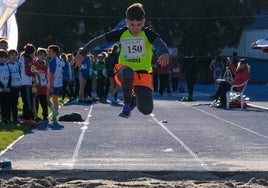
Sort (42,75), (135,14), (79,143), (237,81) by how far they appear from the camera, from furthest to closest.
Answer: (237,81) → (42,75) → (79,143) → (135,14)

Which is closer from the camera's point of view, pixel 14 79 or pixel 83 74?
pixel 14 79

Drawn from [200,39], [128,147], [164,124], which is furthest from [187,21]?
[128,147]

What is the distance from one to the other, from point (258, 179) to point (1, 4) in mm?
8227

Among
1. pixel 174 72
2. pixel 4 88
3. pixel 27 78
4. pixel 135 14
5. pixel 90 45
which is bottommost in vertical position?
pixel 174 72

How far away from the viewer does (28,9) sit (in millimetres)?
59000

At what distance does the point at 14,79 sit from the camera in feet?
58.4

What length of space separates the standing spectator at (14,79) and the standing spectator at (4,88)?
117mm

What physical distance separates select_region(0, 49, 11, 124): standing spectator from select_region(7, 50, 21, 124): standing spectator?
0.38 ft

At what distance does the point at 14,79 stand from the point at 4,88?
0.36 meters

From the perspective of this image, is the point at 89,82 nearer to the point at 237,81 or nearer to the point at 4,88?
the point at 237,81

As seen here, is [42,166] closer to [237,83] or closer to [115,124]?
[115,124]

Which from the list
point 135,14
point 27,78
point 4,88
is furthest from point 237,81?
point 135,14

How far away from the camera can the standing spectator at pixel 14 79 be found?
694 inches

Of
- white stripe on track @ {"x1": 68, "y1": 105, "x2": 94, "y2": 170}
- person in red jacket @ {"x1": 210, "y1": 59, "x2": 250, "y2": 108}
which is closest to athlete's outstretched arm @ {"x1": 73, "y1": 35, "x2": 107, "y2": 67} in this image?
white stripe on track @ {"x1": 68, "y1": 105, "x2": 94, "y2": 170}
